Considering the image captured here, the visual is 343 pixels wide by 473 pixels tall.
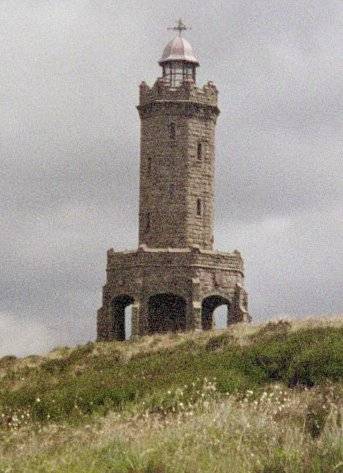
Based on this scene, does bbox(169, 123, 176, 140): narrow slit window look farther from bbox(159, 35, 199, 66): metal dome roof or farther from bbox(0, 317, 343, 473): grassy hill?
bbox(0, 317, 343, 473): grassy hill

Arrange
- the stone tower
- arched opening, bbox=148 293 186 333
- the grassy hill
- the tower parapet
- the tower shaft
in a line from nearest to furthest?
the grassy hill
the stone tower
arched opening, bbox=148 293 186 333
the tower shaft
the tower parapet

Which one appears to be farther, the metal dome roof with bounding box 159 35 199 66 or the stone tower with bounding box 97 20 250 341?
the metal dome roof with bounding box 159 35 199 66

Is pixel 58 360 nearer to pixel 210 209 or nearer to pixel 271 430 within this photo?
pixel 271 430

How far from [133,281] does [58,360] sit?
26.6 meters

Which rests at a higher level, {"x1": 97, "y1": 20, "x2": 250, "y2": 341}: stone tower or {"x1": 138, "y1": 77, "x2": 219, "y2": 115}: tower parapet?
{"x1": 138, "y1": 77, "x2": 219, "y2": 115}: tower parapet

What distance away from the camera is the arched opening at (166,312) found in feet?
224

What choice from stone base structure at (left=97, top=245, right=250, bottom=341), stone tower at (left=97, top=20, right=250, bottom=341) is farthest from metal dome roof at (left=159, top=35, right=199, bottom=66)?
stone base structure at (left=97, top=245, right=250, bottom=341)

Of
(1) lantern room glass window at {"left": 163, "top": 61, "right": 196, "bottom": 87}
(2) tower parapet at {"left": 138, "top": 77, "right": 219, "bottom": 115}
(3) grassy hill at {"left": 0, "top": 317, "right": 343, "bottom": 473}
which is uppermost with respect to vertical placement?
(1) lantern room glass window at {"left": 163, "top": 61, "right": 196, "bottom": 87}

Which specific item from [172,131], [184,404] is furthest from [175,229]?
[184,404]

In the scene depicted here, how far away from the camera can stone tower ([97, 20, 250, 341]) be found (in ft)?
221

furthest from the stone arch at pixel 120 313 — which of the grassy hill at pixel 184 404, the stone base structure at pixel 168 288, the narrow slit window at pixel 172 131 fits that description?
the grassy hill at pixel 184 404

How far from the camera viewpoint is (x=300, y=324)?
38250 mm

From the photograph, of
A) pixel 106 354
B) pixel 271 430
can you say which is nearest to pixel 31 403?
pixel 106 354

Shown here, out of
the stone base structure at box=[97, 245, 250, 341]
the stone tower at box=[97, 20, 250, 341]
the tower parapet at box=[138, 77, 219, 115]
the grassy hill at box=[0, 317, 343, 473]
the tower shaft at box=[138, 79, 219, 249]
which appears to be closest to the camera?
the grassy hill at box=[0, 317, 343, 473]
